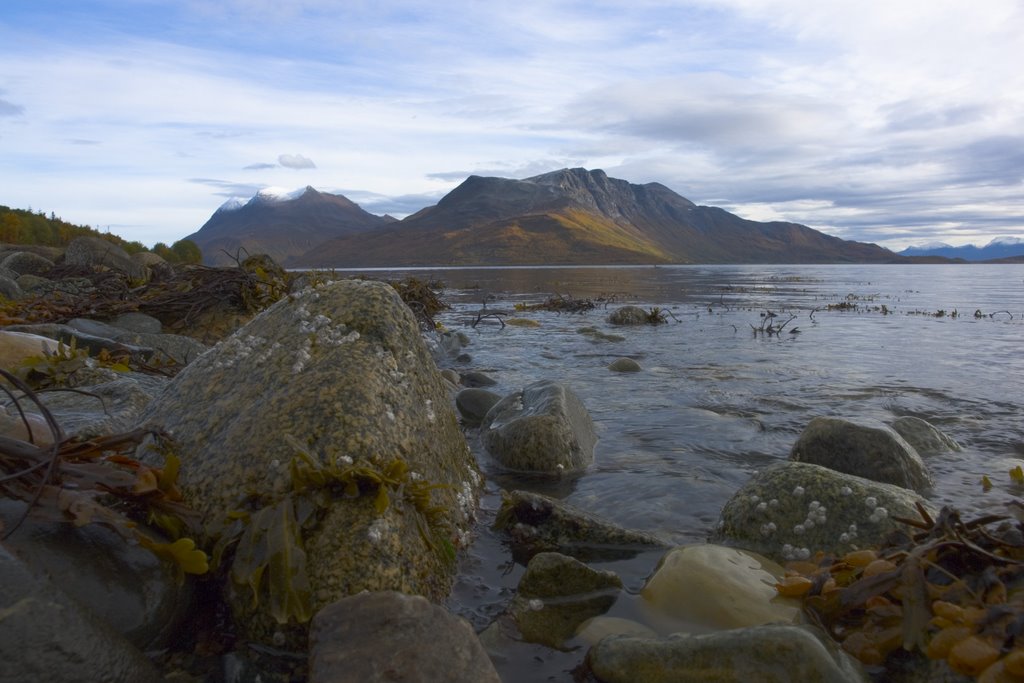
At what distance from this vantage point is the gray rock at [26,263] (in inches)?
736

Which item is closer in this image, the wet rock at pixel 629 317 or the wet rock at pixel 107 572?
the wet rock at pixel 107 572

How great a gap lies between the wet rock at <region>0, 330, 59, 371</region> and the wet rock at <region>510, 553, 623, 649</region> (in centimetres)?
549

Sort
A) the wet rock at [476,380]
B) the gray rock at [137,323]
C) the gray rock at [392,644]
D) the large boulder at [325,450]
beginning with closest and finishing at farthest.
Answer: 1. the gray rock at [392,644]
2. the large boulder at [325,450]
3. the gray rock at [137,323]
4. the wet rock at [476,380]

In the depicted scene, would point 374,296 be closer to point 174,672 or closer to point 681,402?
point 174,672

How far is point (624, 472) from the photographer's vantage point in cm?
660

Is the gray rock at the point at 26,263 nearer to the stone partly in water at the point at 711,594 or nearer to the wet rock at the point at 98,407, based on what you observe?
the wet rock at the point at 98,407

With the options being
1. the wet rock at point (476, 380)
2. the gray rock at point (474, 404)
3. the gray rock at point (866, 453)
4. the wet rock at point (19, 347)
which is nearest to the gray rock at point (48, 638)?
the wet rock at point (19, 347)

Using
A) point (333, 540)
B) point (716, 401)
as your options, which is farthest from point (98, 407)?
point (716, 401)

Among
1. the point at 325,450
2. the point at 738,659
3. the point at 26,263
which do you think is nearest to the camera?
the point at 738,659

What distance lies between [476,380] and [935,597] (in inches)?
333

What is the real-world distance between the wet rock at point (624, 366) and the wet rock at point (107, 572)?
977cm

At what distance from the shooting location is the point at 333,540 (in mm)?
3270

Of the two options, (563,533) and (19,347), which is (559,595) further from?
(19,347)

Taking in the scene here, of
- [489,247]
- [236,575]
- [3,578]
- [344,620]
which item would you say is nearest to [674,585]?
[344,620]
